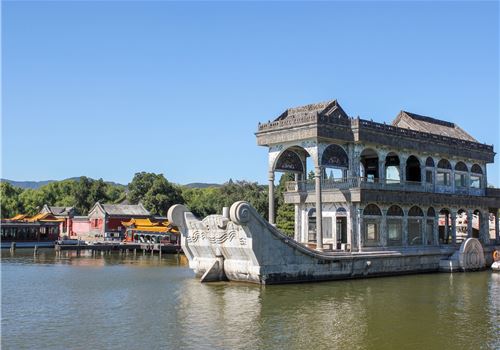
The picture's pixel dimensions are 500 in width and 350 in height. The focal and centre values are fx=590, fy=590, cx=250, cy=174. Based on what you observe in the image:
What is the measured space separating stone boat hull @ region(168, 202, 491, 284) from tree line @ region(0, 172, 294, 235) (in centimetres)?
2156

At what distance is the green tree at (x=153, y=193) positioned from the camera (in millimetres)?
80375

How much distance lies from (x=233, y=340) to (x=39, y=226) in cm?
5954

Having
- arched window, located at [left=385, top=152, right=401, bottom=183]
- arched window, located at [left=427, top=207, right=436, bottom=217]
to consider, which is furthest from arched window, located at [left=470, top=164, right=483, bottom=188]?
arched window, located at [left=385, top=152, right=401, bottom=183]

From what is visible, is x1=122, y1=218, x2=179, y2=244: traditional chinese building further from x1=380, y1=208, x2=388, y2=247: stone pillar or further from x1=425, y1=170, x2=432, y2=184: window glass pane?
x1=380, y1=208, x2=388, y2=247: stone pillar

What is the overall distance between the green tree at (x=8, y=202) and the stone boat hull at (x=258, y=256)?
73.9 meters

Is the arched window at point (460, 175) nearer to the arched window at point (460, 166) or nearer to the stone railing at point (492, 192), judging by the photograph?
the arched window at point (460, 166)

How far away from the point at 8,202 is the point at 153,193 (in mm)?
32359

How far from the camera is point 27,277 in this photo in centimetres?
3484

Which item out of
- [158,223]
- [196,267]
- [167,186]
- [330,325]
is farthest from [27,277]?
[167,186]

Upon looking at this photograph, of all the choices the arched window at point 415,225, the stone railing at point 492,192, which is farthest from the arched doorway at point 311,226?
the stone railing at point 492,192

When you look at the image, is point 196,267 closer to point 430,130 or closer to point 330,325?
point 330,325

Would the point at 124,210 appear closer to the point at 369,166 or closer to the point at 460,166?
the point at 369,166

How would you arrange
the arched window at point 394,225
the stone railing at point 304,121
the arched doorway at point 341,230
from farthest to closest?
1. the arched window at point 394,225
2. the arched doorway at point 341,230
3. the stone railing at point 304,121

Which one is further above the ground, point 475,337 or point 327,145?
point 327,145
